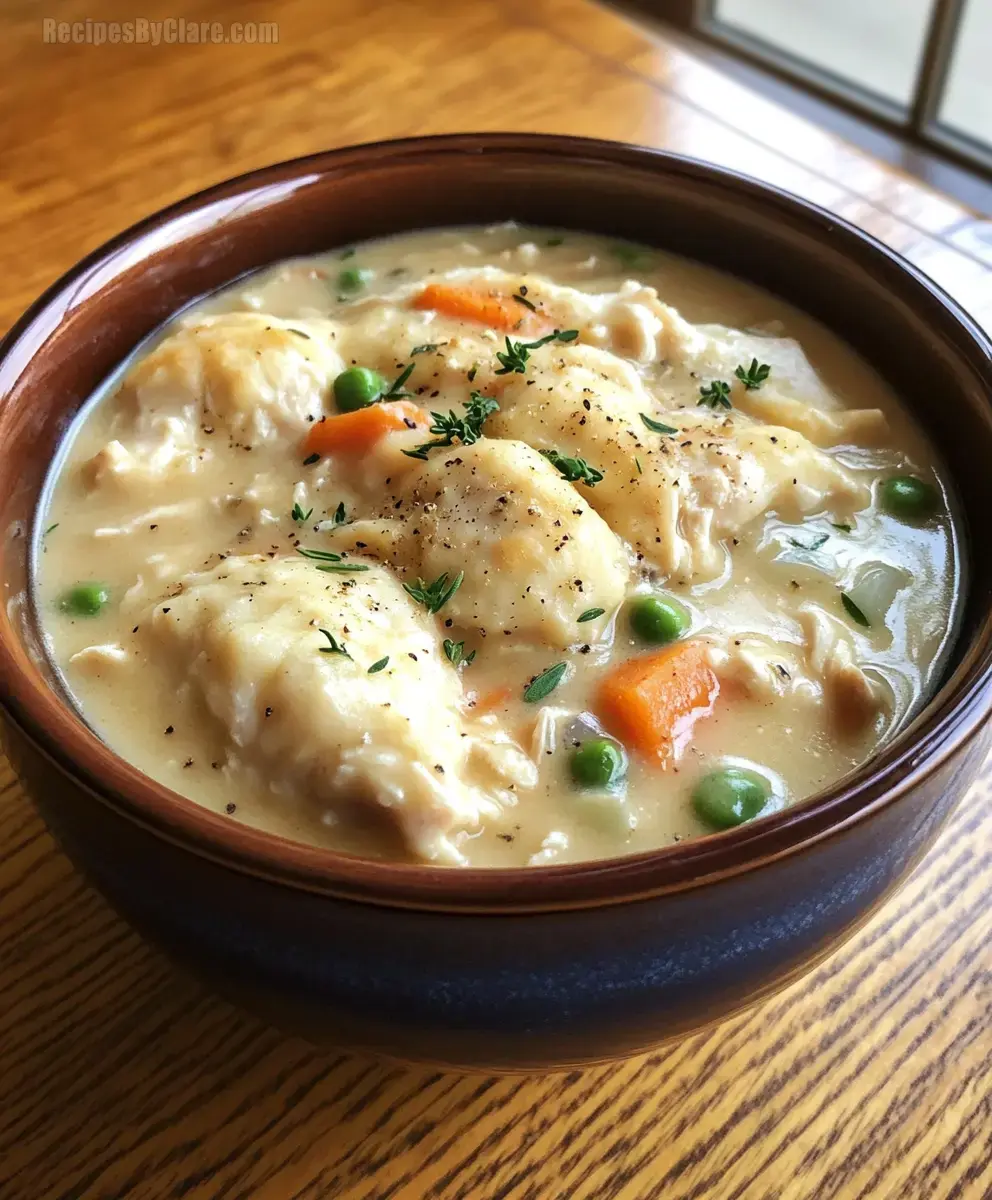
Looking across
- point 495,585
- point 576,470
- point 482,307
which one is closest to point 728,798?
point 495,585

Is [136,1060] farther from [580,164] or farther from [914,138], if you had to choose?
[914,138]

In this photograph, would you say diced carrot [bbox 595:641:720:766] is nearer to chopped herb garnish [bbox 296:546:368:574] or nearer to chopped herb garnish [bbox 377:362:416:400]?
chopped herb garnish [bbox 296:546:368:574]

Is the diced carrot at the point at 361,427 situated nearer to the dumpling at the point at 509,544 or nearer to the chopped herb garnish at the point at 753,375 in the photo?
the dumpling at the point at 509,544

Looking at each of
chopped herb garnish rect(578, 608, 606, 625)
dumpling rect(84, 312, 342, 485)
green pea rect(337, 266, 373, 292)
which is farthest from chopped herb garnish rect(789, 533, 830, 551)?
green pea rect(337, 266, 373, 292)

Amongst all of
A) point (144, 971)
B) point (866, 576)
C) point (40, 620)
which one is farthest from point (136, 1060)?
point (866, 576)

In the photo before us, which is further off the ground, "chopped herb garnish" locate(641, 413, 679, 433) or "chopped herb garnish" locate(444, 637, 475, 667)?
"chopped herb garnish" locate(641, 413, 679, 433)

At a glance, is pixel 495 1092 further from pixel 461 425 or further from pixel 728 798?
pixel 461 425
